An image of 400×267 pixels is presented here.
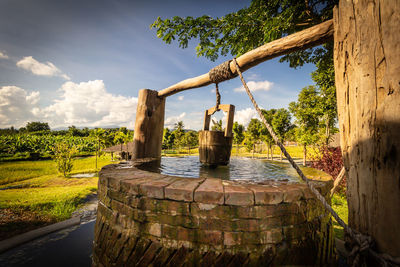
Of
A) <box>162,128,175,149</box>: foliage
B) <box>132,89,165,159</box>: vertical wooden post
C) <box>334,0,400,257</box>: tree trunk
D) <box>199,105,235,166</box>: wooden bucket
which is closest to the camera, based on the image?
<box>334,0,400,257</box>: tree trunk

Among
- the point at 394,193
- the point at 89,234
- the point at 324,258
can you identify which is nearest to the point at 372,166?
the point at 394,193

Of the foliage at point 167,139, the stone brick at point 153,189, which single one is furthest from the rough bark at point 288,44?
the foliage at point 167,139

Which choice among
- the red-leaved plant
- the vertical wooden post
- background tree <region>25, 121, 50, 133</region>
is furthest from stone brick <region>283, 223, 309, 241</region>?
background tree <region>25, 121, 50, 133</region>

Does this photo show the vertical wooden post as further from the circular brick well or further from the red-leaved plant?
the red-leaved plant

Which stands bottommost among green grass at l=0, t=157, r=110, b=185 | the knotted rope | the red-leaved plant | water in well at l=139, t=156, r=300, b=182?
green grass at l=0, t=157, r=110, b=185

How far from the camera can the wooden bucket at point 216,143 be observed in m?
3.25

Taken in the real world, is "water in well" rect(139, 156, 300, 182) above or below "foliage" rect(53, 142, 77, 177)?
above

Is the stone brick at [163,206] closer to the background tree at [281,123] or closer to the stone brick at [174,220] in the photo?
the stone brick at [174,220]

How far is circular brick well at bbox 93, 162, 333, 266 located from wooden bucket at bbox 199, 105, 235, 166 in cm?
171

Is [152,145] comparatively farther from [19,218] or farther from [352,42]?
[19,218]

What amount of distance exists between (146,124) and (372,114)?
3637 millimetres

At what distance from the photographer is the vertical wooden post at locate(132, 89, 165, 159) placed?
12.2 feet

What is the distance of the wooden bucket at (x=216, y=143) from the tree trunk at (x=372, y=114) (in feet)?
6.62

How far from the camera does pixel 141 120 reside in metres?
3.71
